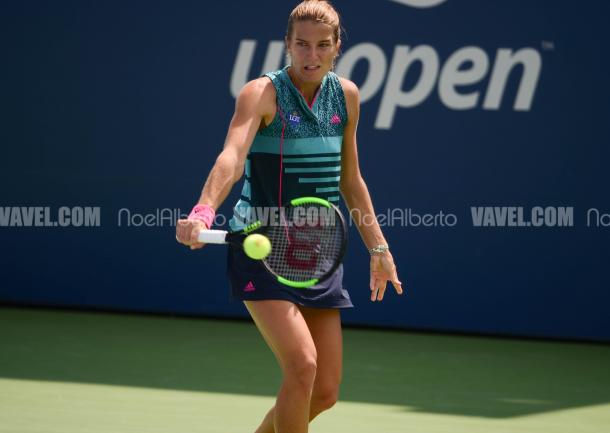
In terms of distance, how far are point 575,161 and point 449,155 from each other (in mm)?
746

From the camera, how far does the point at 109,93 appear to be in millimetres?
7891

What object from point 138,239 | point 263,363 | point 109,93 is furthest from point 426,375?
point 109,93

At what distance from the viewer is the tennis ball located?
3.31 metres

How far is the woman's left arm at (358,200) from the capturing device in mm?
3891

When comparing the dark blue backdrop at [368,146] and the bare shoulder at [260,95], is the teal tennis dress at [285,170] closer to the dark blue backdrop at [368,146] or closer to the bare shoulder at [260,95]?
the bare shoulder at [260,95]

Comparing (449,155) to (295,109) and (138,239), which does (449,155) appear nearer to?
(138,239)

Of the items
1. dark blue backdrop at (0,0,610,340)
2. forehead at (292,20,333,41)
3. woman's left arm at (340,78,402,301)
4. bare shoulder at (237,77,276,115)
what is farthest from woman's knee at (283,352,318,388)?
dark blue backdrop at (0,0,610,340)

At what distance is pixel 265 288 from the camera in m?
3.68

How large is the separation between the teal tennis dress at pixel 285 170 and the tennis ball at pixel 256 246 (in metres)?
0.36

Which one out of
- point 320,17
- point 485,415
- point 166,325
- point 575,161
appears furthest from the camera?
point 166,325

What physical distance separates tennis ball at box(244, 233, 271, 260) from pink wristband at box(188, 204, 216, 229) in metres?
0.12

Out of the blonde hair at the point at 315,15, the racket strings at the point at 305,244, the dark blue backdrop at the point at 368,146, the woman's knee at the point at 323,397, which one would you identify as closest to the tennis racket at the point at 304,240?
the racket strings at the point at 305,244

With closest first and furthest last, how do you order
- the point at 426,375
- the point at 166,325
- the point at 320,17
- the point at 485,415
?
1. the point at 320,17
2. the point at 485,415
3. the point at 426,375
4. the point at 166,325

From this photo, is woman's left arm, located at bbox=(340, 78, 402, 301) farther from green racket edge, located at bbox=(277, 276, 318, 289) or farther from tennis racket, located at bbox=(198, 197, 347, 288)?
green racket edge, located at bbox=(277, 276, 318, 289)
